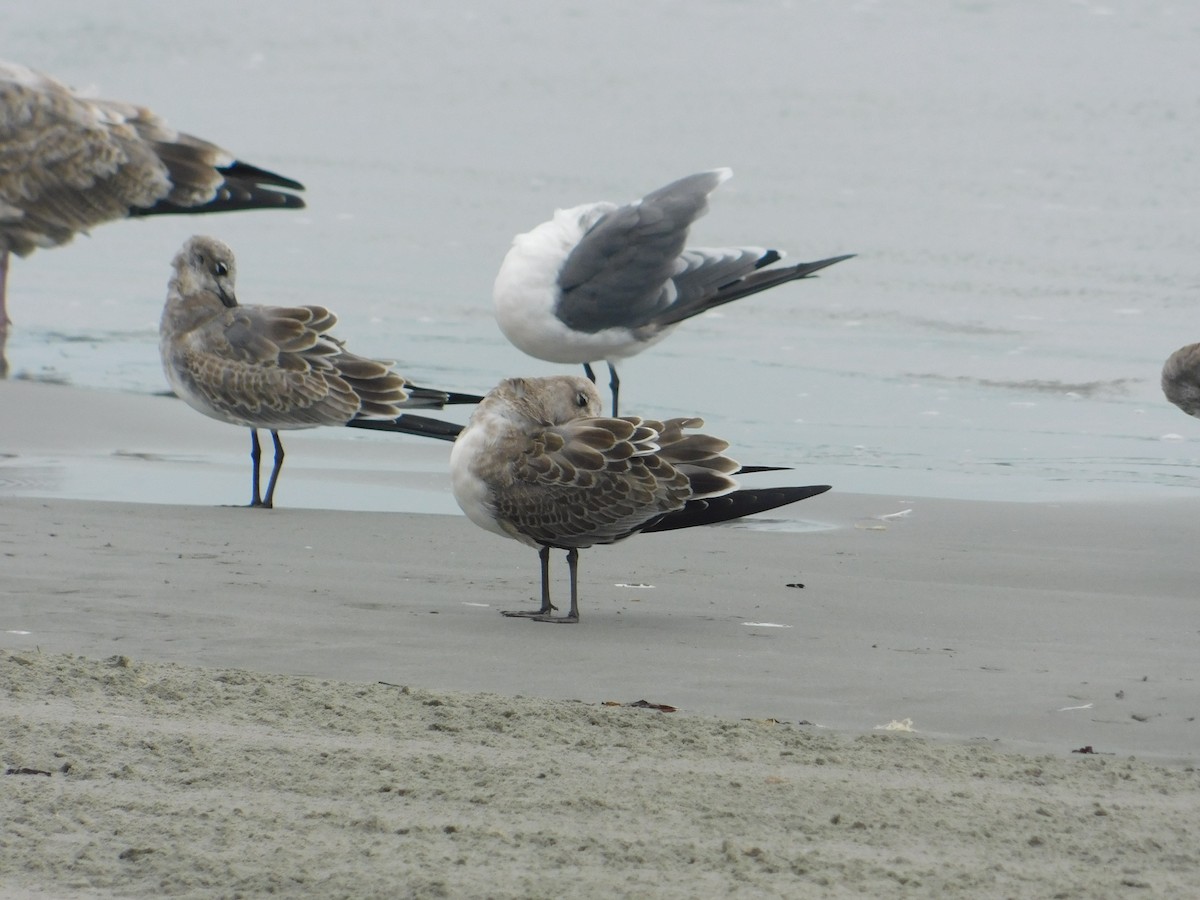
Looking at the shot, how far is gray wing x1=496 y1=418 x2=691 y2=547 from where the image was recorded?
517cm

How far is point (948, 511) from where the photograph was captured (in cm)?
695

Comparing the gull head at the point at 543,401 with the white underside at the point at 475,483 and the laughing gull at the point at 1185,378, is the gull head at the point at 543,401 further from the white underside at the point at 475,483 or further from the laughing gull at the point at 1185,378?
the laughing gull at the point at 1185,378

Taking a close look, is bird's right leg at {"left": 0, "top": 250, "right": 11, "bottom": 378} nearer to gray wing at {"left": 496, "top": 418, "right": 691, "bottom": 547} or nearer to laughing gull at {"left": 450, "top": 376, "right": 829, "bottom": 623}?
laughing gull at {"left": 450, "top": 376, "right": 829, "bottom": 623}

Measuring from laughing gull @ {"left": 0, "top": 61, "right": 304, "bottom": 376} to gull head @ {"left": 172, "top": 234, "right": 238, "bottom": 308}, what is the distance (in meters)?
3.23

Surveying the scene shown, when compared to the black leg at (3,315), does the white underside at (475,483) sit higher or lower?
lower

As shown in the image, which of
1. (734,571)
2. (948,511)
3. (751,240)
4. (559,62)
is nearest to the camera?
(734,571)

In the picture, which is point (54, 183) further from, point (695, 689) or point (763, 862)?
point (763, 862)

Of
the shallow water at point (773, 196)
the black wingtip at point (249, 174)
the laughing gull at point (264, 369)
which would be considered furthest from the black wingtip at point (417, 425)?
the black wingtip at point (249, 174)

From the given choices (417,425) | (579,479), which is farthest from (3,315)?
(579,479)

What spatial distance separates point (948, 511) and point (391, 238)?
7842 millimetres

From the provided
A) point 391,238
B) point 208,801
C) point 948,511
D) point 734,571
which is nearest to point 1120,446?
point 948,511

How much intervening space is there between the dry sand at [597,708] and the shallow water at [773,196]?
6.32ft

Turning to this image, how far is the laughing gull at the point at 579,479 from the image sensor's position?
5176mm

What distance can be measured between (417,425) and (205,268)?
1145 millimetres
